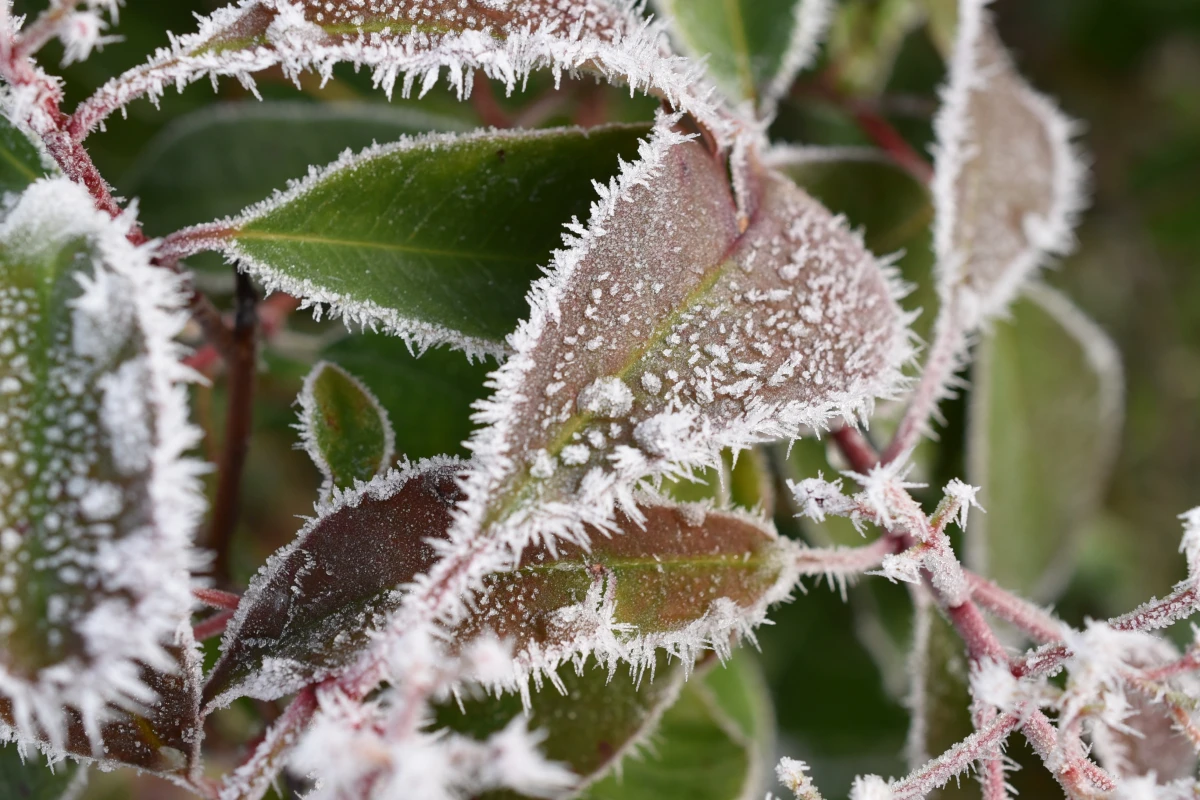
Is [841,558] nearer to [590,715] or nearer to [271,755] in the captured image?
[590,715]

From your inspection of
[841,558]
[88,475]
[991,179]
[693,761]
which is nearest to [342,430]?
[88,475]

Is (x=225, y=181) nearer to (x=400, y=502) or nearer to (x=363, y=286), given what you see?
(x=363, y=286)

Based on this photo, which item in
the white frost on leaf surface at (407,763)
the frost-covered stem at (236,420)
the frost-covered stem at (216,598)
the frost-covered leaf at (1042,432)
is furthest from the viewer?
the frost-covered leaf at (1042,432)

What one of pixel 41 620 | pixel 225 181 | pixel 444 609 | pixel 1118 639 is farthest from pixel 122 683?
pixel 225 181

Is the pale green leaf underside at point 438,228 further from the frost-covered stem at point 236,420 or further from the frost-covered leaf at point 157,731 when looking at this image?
the frost-covered leaf at point 157,731

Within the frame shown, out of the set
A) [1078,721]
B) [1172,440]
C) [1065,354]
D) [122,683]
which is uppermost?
[1172,440]

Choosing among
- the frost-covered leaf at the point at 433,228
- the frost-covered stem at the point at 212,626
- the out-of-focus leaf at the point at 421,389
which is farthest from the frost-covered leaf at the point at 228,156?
the frost-covered stem at the point at 212,626
